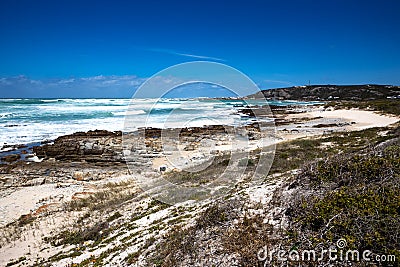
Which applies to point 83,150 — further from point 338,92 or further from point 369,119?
point 338,92

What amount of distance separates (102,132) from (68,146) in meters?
7.13

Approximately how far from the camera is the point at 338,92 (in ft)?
391

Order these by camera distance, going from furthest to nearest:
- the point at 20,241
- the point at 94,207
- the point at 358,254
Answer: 1. the point at 94,207
2. the point at 20,241
3. the point at 358,254

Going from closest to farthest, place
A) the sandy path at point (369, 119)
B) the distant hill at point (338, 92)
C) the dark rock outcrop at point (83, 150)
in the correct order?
the dark rock outcrop at point (83, 150)
the sandy path at point (369, 119)
the distant hill at point (338, 92)

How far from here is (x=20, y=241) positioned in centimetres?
881

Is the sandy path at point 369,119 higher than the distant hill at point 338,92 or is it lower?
lower

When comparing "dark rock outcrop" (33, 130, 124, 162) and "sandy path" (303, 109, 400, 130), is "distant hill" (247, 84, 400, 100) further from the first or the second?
"dark rock outcrop" (33, 130, 124, 162)

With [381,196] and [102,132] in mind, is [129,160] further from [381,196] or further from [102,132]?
[381,196]

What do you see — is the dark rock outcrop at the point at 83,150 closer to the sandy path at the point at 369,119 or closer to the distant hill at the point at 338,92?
the sandy path at the point at 369,119

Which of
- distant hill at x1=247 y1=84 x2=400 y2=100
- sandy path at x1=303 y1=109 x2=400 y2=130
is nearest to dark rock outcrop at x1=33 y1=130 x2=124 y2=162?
sandy path at x1=303 y1=109 x2=400 y2=130

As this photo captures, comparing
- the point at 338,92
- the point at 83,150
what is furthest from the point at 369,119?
the point at 338,92

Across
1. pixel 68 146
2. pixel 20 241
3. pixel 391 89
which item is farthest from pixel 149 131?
pixel 391 89

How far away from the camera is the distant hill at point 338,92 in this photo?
100181mm

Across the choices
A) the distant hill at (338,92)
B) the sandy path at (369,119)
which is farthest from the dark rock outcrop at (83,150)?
the distant hill at (338,92)
